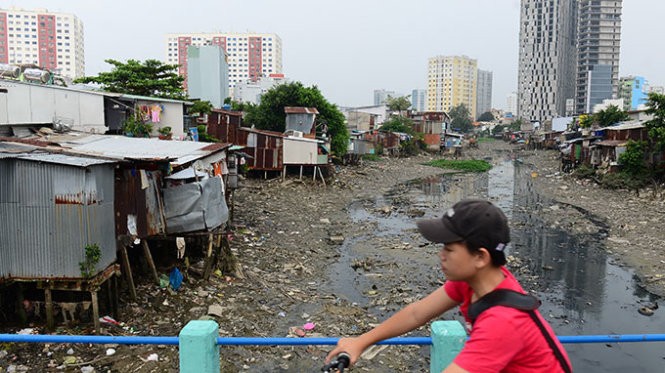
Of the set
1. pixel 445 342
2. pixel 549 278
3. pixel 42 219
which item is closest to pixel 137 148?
pixel 42 219

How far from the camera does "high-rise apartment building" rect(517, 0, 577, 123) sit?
92938 millimetres

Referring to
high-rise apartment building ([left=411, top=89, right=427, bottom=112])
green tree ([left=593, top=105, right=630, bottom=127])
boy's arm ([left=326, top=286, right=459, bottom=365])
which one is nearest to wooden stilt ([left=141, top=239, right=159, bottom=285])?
boy's arm ([left=326, top=286, right=459, bottom=365])

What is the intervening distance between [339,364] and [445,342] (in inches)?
28.4

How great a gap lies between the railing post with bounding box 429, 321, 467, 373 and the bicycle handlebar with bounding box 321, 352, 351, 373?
0.66 m

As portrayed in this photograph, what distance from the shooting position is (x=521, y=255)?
14.6 m

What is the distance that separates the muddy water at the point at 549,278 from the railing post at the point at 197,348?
7.37 metres

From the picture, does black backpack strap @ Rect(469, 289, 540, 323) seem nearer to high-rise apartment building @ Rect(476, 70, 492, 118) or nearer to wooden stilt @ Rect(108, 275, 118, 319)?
wooden stilt @ Rect(108, 275, 118, 319)

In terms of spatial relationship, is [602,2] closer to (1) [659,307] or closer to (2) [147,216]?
(1) [659,307]

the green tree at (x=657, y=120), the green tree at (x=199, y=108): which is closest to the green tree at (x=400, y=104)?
the green tree at (x=657, y=120)

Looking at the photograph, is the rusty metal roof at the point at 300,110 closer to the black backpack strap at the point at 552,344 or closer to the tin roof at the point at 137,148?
the tin roof at the point at 137,148

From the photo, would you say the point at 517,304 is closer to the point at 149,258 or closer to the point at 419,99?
the point at 149,258

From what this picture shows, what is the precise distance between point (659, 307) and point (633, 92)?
76549 mm

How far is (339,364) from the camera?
2029 mm

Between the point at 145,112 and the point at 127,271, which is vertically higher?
the point at 145,112
